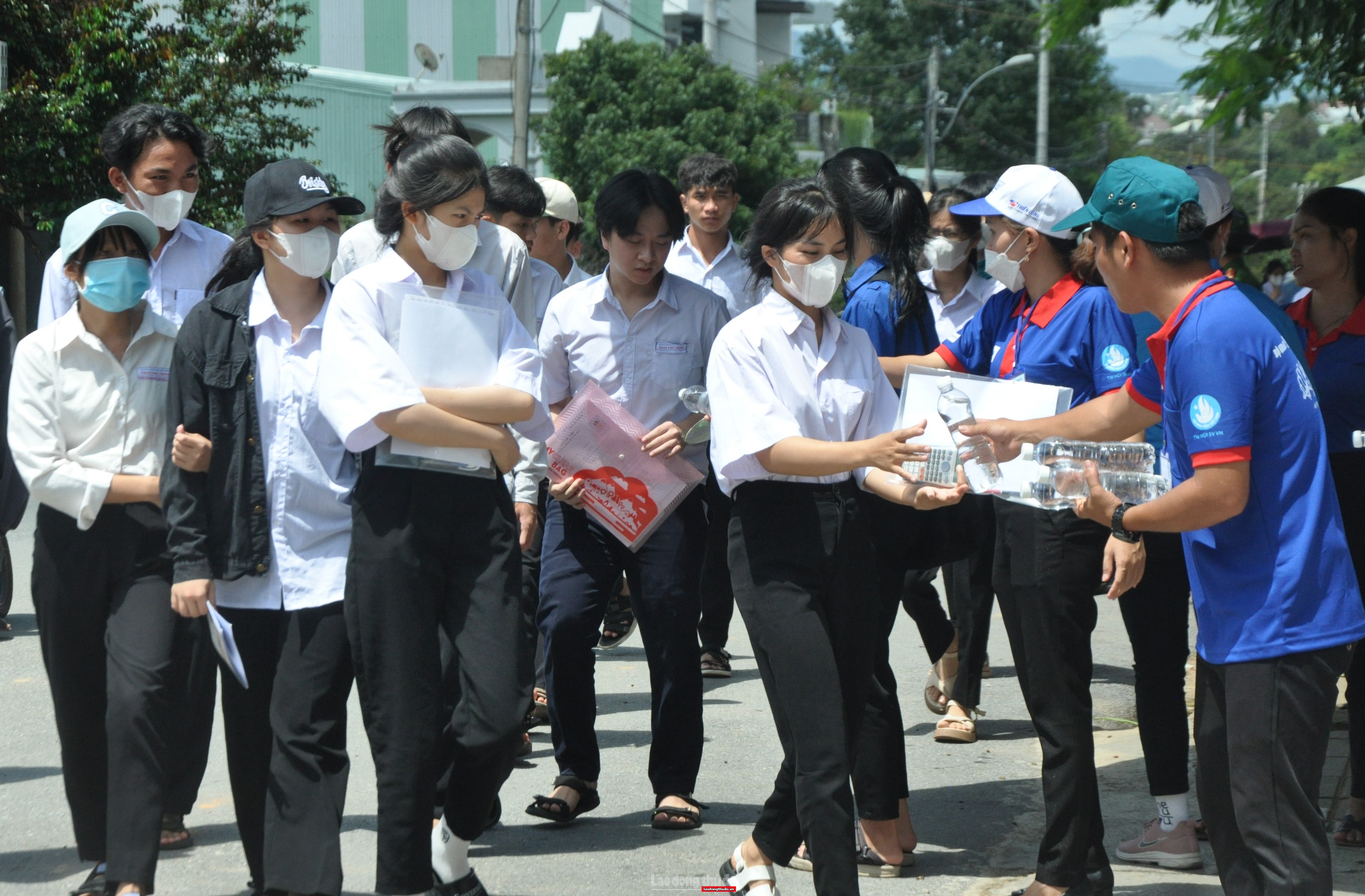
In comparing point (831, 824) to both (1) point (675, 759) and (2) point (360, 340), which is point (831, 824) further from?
(2) point (360, 340)

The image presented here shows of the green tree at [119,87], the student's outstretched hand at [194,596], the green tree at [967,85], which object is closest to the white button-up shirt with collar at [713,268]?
the student's outstretched hand at [194,596]

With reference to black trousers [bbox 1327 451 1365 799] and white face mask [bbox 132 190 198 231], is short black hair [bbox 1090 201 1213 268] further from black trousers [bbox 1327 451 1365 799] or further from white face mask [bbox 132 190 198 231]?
white face mask [bbox 132 190 198 231]

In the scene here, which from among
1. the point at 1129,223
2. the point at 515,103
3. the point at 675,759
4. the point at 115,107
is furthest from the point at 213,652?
the point at 515,103

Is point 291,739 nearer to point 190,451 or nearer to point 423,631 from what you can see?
point 423,631

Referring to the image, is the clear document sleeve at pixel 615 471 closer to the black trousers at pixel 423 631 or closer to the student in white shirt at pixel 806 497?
the student in white shirt at pixel 806 497

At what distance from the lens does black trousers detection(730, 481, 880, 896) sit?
13.1ft

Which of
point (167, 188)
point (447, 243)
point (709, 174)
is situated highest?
point (709, 174)

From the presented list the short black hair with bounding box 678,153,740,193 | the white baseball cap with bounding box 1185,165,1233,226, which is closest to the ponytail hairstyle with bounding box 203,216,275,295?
the white baseball cap with bounding box 1185,165,1233,226

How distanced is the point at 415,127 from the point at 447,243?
1714 millimetres

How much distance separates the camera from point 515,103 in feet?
80.5

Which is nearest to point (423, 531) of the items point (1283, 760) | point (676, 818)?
point (676, 818)

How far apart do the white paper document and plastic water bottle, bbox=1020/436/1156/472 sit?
2256 millimetres

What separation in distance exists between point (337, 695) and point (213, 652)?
598 mm

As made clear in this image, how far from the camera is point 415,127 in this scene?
5.71m
